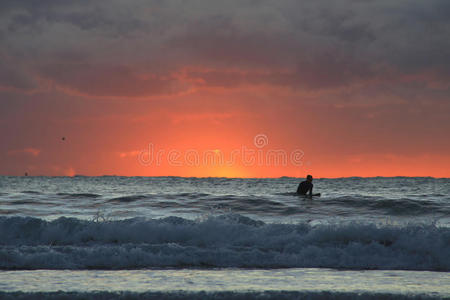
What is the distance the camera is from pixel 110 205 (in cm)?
2170

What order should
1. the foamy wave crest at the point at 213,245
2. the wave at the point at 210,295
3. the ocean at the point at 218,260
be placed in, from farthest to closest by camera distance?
the foamy wave crest at the point at 213,245 → the ocean at the point at 218,260 → the wave at the point at 210,295

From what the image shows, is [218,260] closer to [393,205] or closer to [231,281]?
[231,281]

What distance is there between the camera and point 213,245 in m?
12.0

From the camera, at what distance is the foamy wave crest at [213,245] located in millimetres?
10547

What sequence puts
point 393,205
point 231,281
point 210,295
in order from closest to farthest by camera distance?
point 210,295 < point 231,281 < point 393,205

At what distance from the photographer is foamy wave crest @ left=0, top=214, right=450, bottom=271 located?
1055cm

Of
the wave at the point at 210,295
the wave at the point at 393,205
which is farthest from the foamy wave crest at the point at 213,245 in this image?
the wave at the point at 393,205

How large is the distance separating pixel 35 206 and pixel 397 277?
55.2 feet

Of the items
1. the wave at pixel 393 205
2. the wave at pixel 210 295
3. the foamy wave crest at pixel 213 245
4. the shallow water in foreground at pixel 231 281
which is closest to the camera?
the wave at pixel 210 295

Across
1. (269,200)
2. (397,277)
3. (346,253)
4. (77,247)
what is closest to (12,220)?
(77,247)

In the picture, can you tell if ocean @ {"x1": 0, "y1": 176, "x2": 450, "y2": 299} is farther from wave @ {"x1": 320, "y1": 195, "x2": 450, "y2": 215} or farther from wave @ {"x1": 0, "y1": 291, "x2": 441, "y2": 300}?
wave @ {"x1": 320, "y1": 195, "x2": 450, "y2": 215}

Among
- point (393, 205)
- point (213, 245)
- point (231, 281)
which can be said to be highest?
point (393, 205)

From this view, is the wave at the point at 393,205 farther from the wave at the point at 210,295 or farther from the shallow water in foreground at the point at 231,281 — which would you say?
the wave at the point at 210,295

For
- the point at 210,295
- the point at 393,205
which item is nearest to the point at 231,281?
the point at 210,295
